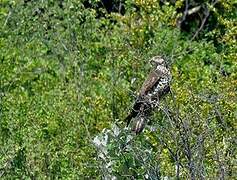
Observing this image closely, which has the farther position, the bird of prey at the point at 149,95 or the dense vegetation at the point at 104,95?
the bird of prey at the point at 149,95

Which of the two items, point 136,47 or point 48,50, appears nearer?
point 136,47

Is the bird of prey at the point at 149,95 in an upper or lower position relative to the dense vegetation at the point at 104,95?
upper

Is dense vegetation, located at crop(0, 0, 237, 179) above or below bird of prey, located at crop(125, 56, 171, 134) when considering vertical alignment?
below

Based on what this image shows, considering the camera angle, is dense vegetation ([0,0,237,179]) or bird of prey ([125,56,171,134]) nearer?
dense vegetation ([0,0,237,179])

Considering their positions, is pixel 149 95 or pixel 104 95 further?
pixel 104 95

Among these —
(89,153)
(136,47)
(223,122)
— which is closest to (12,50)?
(136,47)

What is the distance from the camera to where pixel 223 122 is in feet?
23.3

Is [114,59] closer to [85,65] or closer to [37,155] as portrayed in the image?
[85,65]

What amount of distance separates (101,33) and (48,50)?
4.00 ft

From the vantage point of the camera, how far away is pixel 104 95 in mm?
10250

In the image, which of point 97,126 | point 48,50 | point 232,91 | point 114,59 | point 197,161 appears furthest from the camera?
point 48,50

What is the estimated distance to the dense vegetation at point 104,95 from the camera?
679 centimetres

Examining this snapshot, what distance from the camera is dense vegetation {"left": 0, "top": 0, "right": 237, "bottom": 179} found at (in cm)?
679

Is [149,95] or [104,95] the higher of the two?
[149,95]
